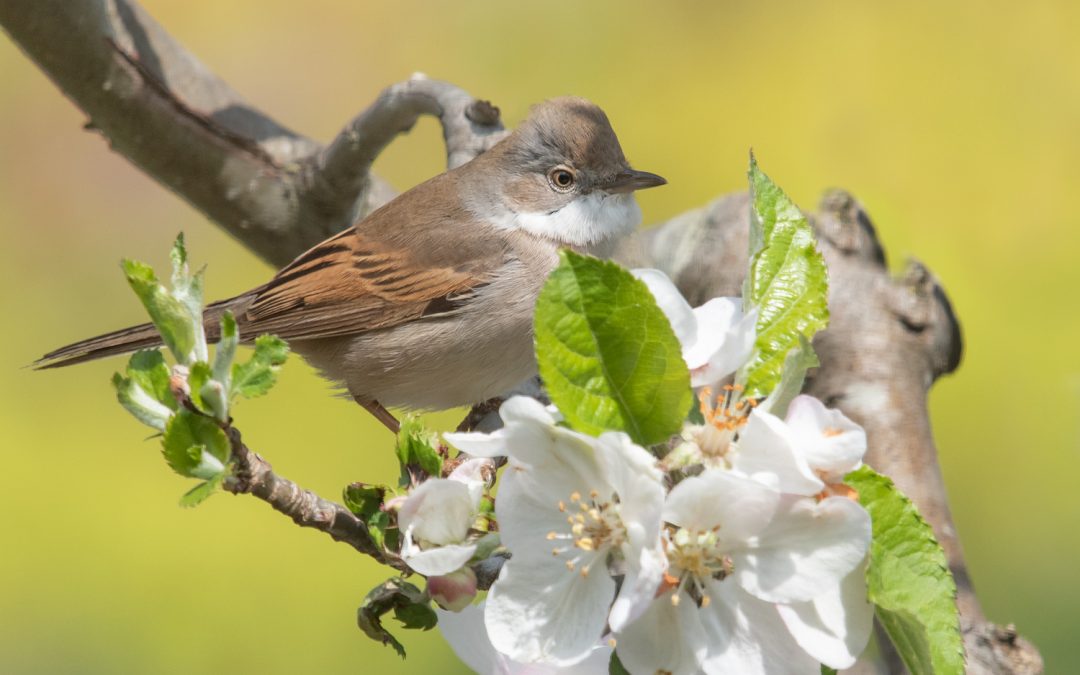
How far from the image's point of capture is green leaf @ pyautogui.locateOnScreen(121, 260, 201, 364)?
1.19m

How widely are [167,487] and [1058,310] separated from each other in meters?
4.33

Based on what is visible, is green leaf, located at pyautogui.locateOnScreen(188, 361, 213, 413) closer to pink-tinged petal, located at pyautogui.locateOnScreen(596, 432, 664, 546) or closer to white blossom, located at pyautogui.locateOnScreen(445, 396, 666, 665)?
white blossom, located at pyautogui.locateOnScreen(445, 396, 666, 665)

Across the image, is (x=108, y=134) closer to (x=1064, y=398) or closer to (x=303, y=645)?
(x=303, y=645)

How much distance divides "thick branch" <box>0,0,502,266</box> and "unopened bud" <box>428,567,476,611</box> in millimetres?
2272

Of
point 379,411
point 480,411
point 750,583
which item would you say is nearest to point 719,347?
point 750,583

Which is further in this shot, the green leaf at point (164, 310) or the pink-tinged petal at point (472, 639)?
the pink-tinged petal at point (472, 639)

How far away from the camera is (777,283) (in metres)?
1.40

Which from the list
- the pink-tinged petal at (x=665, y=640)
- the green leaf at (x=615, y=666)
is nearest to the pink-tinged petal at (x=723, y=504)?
the pink-tinged petal at (x=665, y=640)

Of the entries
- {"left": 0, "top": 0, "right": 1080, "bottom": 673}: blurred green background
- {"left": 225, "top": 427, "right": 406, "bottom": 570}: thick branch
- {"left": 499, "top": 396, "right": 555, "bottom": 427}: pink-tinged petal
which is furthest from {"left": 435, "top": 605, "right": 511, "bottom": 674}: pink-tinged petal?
{"left": 0, "top": 0, "right": 1080, "bottom": 673}: blurred green background

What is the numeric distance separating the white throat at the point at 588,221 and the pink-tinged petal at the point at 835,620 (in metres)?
2.17

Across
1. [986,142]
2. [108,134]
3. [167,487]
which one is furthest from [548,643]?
[986,142]

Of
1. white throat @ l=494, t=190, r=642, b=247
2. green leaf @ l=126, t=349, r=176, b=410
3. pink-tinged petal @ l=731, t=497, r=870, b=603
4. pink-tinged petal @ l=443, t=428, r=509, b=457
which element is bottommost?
pink-tinged petal @ l=731, t=497, r=870, b=603

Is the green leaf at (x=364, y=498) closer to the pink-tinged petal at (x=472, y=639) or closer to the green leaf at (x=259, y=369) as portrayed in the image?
the pink-tinged petal at (x=472, y=639)

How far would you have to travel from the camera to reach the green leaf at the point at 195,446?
120 centimetres
